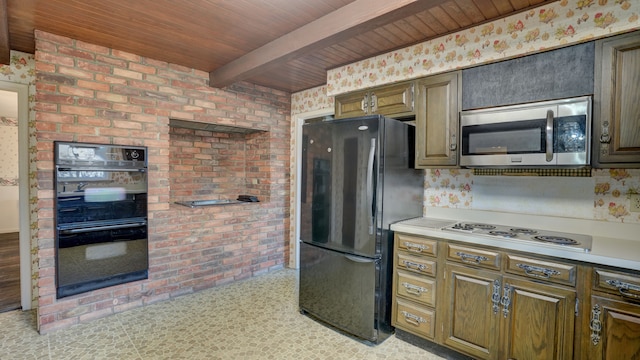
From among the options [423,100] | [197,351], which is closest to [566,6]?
[423,100]

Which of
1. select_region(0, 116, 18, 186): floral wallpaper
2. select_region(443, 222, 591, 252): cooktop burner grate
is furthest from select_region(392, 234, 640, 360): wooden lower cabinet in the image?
select_region(0, 116, 18, 186): floral wallpaper

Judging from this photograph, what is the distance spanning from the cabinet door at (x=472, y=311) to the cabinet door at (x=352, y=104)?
156 cm

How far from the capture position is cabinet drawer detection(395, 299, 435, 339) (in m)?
2.20

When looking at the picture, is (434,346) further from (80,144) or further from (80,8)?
(80,8)

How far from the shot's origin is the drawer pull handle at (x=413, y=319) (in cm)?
223

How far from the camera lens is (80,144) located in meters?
2.54

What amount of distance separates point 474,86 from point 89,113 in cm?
316

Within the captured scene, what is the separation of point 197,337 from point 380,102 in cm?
249

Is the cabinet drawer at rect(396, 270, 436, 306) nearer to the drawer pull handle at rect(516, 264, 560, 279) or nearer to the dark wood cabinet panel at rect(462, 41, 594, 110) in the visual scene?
the drawer pull handle at rect(516, 264, 560, 279)

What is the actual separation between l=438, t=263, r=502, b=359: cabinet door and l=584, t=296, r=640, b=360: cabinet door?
17.3 inches

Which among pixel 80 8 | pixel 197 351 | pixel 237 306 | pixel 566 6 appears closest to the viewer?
pixel 566 6

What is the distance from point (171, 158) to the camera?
145 inches

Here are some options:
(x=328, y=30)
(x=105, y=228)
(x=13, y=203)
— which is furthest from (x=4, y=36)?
(x=13, y=203)

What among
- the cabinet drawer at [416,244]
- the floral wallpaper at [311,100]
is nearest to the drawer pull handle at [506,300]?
the cabinet drawer at [416,244]
